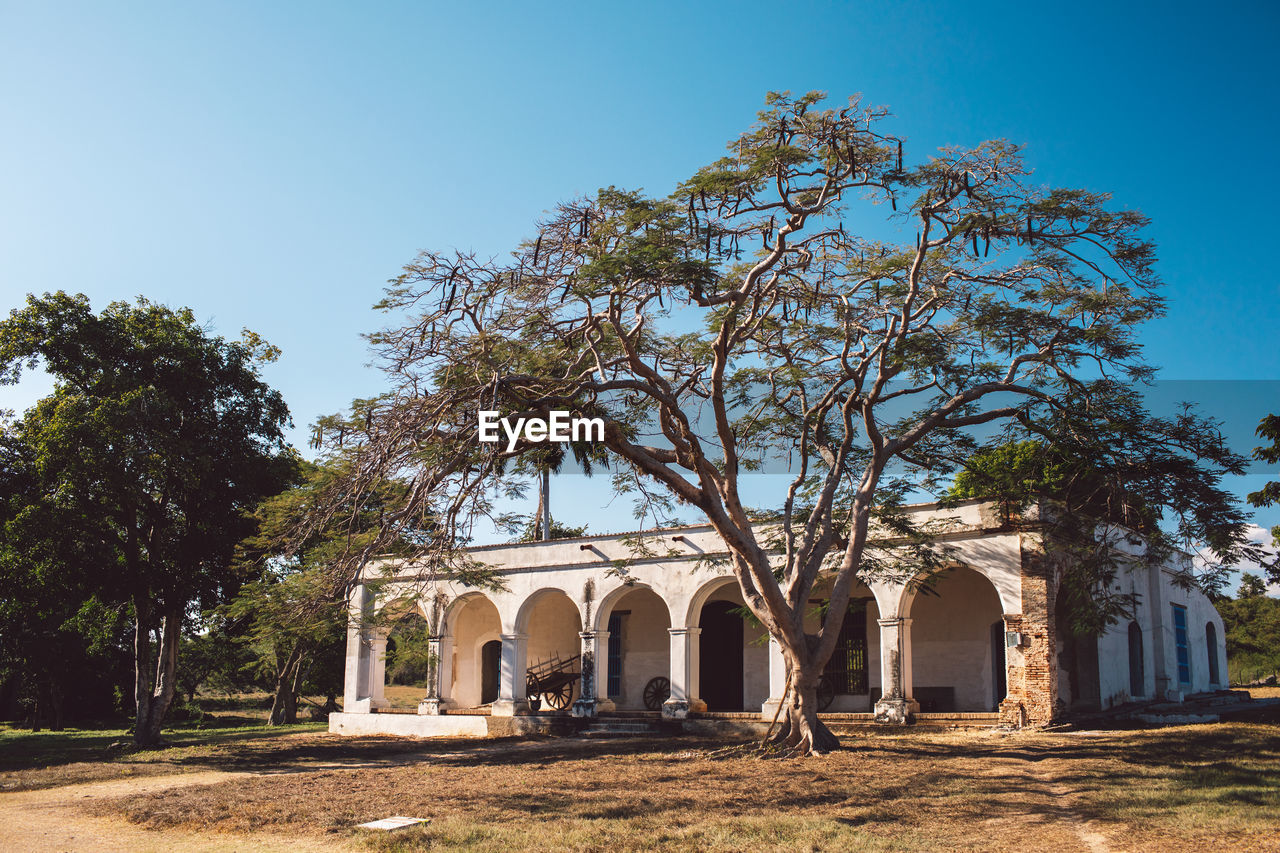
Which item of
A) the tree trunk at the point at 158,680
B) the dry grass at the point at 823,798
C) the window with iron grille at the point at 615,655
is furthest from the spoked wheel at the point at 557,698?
the tree trunk at the point at 158,680

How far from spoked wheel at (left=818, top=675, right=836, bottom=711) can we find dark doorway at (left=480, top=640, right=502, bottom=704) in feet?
29.8

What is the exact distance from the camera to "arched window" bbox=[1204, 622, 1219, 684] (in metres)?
24.2

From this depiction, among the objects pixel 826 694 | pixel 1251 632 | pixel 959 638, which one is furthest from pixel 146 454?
pixel 1251 632

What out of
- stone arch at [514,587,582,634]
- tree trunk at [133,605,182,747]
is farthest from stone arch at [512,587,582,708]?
tree trunk at [133,605,182,747]

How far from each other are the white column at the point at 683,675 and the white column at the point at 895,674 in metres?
3.81

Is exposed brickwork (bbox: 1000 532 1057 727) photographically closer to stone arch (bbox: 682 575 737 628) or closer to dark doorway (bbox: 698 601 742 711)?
stone arch (bbox: 682 575 737 628)

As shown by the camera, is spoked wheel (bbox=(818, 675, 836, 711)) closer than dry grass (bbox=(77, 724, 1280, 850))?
No

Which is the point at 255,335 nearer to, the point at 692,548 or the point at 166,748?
the point at 166,748

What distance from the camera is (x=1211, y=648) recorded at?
80.6ft

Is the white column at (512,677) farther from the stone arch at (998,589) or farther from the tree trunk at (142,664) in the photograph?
the stone arch at (998,589)

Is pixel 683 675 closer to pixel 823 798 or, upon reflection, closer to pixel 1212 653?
pixel 823 798

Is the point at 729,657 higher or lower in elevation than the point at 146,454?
lower

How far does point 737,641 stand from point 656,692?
7.17 ft

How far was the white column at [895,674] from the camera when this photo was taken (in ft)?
53.3
